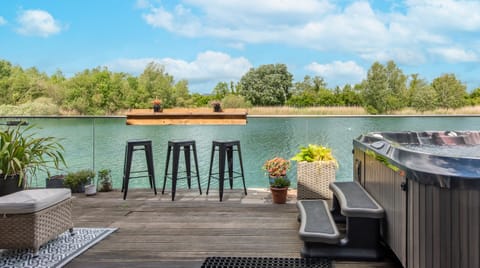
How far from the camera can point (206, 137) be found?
529 centimetres

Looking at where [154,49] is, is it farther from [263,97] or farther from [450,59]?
[450,59]

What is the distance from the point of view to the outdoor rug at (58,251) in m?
2.30

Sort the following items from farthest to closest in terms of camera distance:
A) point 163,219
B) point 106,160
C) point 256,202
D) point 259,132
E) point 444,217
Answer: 1. point 259,132
2. point 106,160
3. point 256,202
4. point 163,219
5. point 444,217

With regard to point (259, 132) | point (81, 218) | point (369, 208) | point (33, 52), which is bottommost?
point (81, 218)

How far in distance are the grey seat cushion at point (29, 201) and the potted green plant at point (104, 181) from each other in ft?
6.31

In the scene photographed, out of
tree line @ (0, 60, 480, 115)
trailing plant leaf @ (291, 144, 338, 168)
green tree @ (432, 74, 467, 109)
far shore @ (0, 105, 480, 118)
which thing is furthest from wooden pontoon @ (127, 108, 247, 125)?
green tree @ (432, 74, 467, 109)

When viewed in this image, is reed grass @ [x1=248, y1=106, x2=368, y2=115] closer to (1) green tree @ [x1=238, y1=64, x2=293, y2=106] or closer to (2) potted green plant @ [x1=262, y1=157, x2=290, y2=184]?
(2) potted green plant @ [x1=262, y1=157, x2=290, y2=184]

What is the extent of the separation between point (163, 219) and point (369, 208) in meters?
1.83

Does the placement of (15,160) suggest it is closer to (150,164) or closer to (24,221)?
(24,221)

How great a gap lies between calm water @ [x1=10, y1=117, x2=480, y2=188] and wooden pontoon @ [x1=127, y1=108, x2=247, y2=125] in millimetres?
221

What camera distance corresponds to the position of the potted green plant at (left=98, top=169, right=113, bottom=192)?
4.50 meters

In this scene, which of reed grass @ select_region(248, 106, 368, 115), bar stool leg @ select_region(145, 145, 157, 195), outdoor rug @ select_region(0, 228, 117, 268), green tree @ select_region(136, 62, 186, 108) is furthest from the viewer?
green tree @ select_region(136, 62, 186, 108)

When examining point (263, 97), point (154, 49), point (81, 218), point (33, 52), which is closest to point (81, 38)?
point (33, 52)

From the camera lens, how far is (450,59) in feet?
39.8
